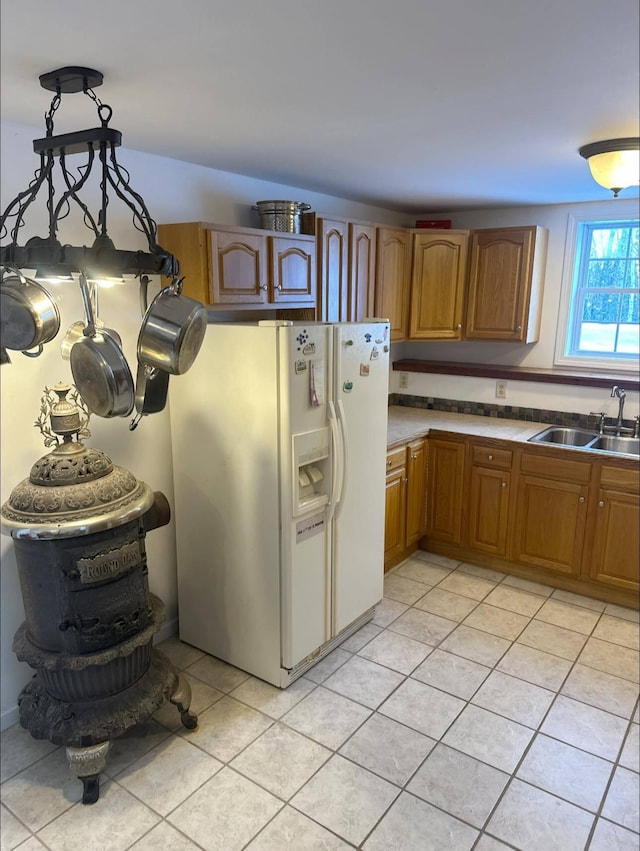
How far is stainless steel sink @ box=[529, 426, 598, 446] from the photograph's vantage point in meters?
3.83

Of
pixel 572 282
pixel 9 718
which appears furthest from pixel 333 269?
pixel 9 718

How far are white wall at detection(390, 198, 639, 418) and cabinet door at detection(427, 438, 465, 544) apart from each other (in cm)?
65

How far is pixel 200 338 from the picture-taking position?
1.74m

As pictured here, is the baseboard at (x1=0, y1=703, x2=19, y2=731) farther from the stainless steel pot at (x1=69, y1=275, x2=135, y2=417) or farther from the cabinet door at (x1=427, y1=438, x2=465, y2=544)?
the cabinet door at (x1=427, y1=438, x2=465, y2=544)

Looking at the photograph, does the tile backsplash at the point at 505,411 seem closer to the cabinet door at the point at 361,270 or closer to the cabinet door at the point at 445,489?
the cabinet door at the point at 445,489

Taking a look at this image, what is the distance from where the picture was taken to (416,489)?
3.82 metres

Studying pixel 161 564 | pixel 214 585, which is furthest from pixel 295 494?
pixel 161 564

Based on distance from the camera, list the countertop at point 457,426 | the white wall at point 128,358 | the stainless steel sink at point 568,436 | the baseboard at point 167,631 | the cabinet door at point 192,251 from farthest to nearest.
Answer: the stainless steel sink at point 568,436, the countertop at point 457,426, the baseboard at point 167,631, the cabinet door at point 192,251, the white wall at point 128,358

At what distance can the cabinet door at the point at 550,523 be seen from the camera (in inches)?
135

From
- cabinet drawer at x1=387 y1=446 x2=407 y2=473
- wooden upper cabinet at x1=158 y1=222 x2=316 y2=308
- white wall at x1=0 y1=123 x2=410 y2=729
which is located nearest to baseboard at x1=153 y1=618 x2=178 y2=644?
white wall at x1=0 y1=123 x2=410 y2=729

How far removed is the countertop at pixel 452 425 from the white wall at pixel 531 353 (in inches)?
Result: 7.4

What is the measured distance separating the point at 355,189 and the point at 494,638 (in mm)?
2641

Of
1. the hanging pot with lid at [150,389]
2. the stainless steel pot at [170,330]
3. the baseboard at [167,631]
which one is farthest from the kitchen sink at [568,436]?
the stainless steel pot at [170,330]

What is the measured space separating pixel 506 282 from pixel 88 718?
3.44 meters
